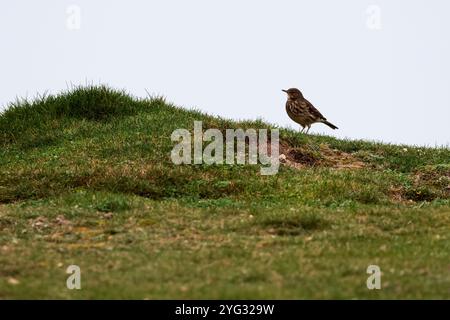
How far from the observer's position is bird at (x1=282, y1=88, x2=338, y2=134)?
1019 inches

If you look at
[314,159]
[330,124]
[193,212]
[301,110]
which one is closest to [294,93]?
[301,110]

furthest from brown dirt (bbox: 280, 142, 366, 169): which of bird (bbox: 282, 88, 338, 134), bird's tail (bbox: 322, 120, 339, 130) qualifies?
bird's tail (bbox: 322, 120, 339, 130)

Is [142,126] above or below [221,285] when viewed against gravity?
above

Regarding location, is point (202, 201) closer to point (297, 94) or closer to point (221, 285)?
point (221, 285)

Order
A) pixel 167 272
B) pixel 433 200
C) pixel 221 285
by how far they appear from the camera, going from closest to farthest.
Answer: pixel 221 285, pixel 167 272, pixel 433 200

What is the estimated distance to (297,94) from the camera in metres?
26.3

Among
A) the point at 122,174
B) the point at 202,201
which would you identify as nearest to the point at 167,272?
the point at 202,201

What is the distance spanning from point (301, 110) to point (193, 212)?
10.5 meters

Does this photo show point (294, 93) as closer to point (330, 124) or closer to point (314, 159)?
point (330, 124)

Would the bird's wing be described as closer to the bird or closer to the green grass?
the bird

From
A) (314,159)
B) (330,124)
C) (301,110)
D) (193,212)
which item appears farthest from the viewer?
(330,124)

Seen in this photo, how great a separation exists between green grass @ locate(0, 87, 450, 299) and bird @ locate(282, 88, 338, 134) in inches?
36.7

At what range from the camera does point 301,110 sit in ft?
84.8
